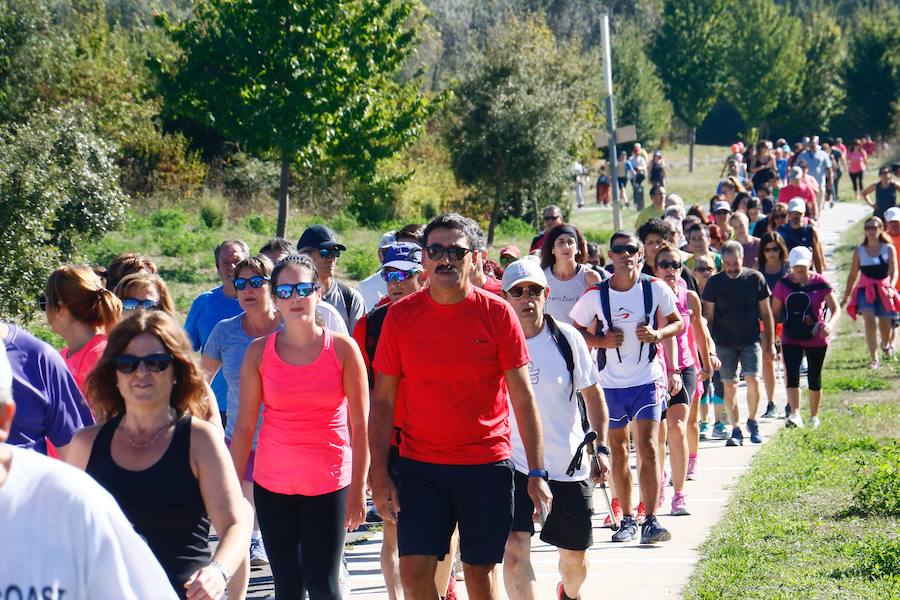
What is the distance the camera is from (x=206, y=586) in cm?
363

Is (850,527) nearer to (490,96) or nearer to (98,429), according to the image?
(98,429)

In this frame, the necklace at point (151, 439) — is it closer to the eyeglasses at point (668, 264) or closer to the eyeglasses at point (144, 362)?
the eyeglasses at point (144, 362)

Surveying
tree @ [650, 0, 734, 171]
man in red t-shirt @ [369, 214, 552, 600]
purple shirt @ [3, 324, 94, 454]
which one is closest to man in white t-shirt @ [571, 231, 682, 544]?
man in red t-shirt @ [369, 214, 552, 600]

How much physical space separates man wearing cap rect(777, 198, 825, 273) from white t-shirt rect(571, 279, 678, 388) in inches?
277

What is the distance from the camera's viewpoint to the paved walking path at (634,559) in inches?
297

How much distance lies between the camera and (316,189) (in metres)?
36.6

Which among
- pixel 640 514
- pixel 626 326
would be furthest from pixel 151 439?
pixel 640 514

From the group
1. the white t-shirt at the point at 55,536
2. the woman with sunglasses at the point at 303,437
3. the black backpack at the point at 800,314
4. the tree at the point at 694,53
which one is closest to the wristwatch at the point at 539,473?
the woman with sunglasses at the point at 303,437

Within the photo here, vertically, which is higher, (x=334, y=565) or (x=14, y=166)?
(x=14, y=166)

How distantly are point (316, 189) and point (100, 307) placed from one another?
30.8 m

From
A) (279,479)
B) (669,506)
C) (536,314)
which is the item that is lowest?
(669,506)

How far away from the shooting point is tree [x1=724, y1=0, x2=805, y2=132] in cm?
6056

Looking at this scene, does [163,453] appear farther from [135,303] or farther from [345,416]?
[135,303]

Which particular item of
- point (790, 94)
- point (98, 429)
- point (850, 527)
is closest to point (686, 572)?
point (850, 527)
